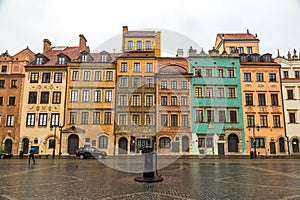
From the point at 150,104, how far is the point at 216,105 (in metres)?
10.6

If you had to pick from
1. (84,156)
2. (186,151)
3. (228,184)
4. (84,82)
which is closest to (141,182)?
(228,184)

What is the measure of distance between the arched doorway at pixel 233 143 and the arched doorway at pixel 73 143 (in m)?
23.7

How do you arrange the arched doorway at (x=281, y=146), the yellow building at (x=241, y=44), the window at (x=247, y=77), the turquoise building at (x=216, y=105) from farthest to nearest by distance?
the yellow building at (x=241, y=44), the window at (x=247, y=77), the turquoise building at (x=216, y=105), the arched doorway at (x=281, y=146)

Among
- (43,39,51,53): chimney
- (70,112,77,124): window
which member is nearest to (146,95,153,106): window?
(70,112,77,124): window

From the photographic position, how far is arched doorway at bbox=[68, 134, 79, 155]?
129ft

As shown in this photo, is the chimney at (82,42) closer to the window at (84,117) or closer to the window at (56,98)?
the window at (56,98)

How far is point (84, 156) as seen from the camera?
32.9 metres

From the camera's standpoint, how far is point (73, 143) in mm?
39531

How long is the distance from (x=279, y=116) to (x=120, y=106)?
83.0 ft

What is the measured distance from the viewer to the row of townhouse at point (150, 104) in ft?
130

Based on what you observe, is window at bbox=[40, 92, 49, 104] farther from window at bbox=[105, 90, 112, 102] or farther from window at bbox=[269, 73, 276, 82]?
window at bbox=[269, 73, 276, 82]

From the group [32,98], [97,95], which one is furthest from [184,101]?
[32,98]

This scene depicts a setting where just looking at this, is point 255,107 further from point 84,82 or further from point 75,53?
point 75,53

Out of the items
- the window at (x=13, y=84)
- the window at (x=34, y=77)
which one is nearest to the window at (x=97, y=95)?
the window at (x=34, y=77)
